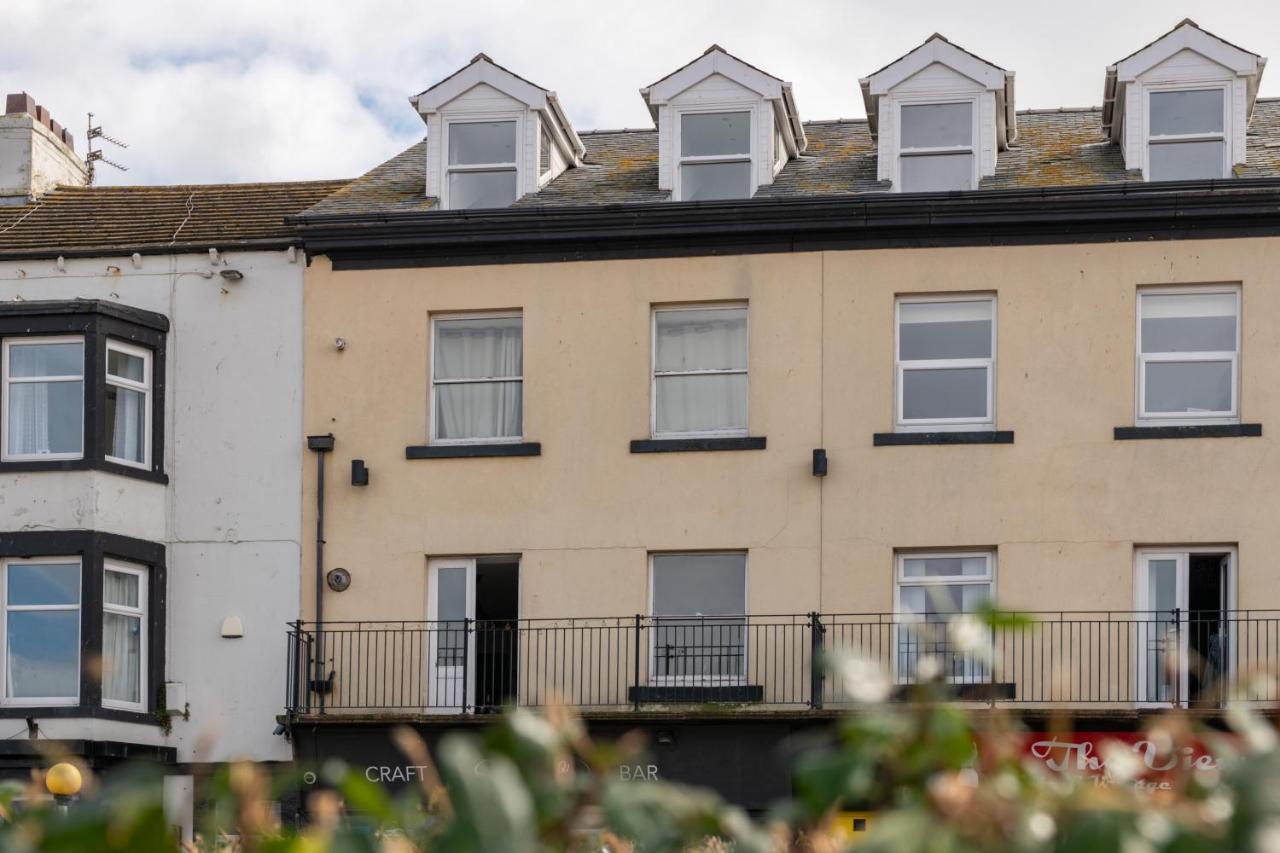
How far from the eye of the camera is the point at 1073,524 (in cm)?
1998

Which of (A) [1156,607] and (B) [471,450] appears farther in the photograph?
(B) [471,450]

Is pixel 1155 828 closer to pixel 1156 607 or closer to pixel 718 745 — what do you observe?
pixel 718 745

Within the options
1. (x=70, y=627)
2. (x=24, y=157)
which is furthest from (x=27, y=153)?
(x=70, y=627)

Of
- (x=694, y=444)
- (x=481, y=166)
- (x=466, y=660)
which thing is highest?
(x=481, y=166)

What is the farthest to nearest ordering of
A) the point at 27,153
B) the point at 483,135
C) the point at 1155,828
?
the point at 27,153 < the point at 483,135 < the point at 1155,828

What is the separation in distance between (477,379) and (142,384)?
352cm

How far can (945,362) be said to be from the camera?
20547 mm

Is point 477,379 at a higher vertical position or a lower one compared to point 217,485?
higher

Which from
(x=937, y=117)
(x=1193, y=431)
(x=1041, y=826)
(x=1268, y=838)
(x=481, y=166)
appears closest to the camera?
(x=1268, y=838)

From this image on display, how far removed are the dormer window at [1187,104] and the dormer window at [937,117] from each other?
136 cm

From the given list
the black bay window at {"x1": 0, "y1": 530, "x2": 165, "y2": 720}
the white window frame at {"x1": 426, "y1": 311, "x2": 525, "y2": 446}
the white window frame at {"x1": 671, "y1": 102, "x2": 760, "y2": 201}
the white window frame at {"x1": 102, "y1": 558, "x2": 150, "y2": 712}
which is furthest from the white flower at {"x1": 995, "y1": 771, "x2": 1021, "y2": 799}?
the white window frame at {"x1": 102, "y1": 558, "x2": 150, "y2": 712}

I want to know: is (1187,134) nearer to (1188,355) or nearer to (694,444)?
(1188,355)

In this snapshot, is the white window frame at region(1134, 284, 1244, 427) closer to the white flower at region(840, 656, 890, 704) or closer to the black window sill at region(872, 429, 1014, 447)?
the black window sill at region(872, 429, 1014, 447)

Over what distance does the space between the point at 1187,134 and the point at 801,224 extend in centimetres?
397
